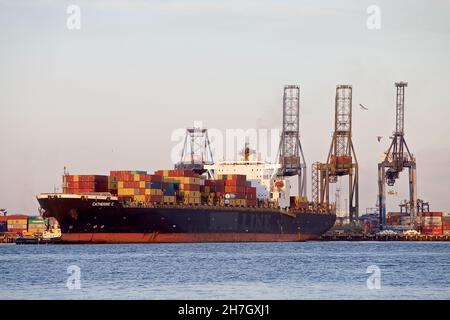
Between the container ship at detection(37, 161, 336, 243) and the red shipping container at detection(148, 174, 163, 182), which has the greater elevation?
the red shipping container at detection(148, 174, 163, 182)

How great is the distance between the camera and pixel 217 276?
57.3m

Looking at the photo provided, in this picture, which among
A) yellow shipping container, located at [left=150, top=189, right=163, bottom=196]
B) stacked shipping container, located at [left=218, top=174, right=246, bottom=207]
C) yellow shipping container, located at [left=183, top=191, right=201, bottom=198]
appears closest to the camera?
yellow shipping container, located at [left=150, top=189, right=163, bottom=196]

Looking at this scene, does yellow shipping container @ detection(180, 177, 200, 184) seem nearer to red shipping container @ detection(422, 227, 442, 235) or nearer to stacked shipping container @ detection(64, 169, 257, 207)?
stacked shipping container @ detection(64, 169, 257, 207)

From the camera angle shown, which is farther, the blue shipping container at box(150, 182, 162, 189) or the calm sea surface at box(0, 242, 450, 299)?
the blue shipping container at box(150, 182, 162, 189)

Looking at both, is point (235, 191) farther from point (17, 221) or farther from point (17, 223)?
point (17, 221)

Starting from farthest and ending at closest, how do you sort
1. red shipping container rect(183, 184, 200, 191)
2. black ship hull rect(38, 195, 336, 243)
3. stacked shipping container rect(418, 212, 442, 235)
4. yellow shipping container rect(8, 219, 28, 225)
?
yellow shipping container rect(8, 219, 28, 225)
stacked shipping container rect(418, 212, 442, 235)
red shipping container rect(183, 184, 200, 191)
black ship hull rect(38, 195, 336, 243)

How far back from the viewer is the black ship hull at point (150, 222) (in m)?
95.1

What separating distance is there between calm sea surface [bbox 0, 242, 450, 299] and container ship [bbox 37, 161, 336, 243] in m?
14.0

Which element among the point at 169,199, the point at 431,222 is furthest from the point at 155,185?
the point at 431,222

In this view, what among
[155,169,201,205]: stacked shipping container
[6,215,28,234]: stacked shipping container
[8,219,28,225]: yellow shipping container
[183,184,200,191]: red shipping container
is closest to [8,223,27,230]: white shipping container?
[6,215,28,234]: stacked shipping container

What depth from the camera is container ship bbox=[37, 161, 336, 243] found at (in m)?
95.7

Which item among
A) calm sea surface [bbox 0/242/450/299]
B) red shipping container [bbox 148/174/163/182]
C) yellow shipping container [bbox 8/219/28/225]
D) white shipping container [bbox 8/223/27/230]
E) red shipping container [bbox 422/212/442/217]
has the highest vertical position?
red shipping container [bbox 148/174/163/182]
